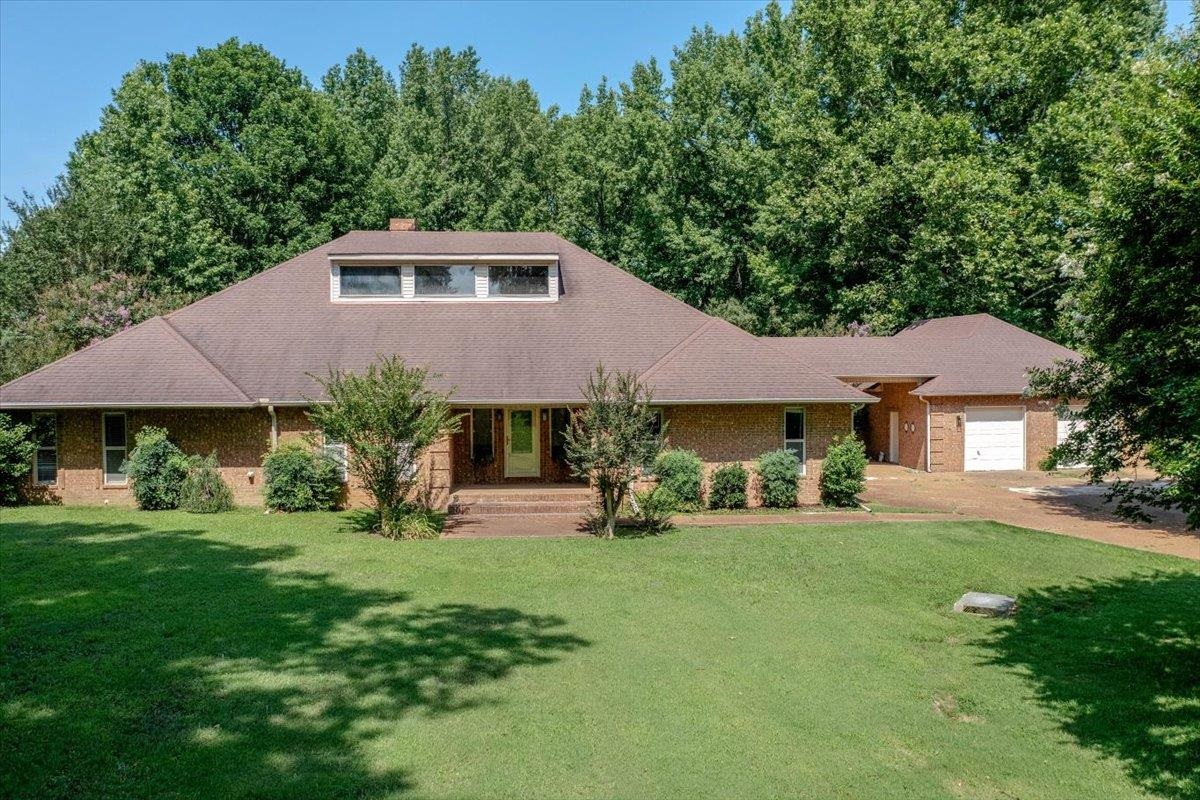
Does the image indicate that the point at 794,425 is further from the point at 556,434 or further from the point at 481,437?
the point at 481,437

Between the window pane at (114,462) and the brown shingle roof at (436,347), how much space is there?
1.74m

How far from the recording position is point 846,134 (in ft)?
116

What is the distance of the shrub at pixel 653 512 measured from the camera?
1606cm

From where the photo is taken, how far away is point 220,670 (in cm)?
775

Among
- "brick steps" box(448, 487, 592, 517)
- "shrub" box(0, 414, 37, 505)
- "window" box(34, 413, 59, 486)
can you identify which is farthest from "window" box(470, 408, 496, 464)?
"shrub" box(0, 414, 37, 505)

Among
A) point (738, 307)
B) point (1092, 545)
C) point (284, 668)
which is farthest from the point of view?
point (738, 307)

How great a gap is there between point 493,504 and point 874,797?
43.6 ft

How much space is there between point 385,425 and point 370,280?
855 cm

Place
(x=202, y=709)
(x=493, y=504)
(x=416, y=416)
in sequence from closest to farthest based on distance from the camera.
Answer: (x=202, y=709) < (x=416, y=416) < (x=493, y=504)

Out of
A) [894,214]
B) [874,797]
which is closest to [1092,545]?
[874,797]

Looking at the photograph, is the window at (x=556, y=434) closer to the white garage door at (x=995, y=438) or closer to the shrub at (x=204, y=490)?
the shrub at (x=204, y=490)

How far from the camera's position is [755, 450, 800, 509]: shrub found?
61.1 feet

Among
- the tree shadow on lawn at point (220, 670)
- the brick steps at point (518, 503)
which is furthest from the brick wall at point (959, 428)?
the tree shadow on lawn at point (220, 670)

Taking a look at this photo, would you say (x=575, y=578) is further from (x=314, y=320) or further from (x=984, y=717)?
(x=314, y=320)
